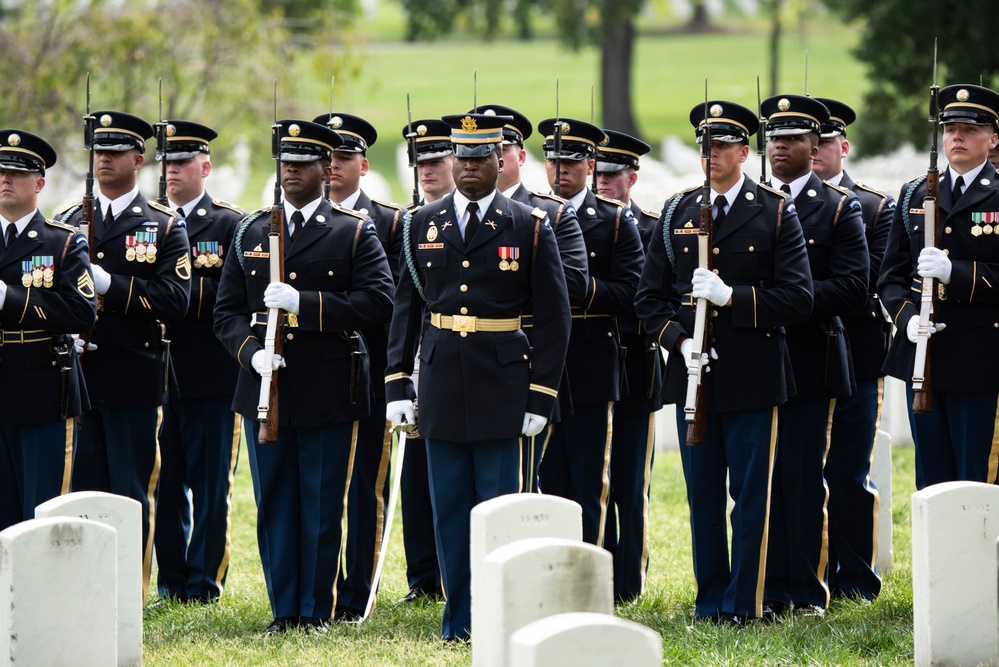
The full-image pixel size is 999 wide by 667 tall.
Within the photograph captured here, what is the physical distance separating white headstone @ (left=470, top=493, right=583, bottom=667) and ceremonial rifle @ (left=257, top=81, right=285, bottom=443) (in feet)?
5.95

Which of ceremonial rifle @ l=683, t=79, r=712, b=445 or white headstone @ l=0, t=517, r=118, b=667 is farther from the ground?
ceremonial rifle @ l=683, t=79, r=712, b=445

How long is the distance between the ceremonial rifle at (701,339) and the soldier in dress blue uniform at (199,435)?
2686mm

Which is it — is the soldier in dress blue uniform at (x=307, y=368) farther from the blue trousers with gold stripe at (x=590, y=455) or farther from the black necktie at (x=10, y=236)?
the blue trousers with gold stripe at (x=590, y=455)

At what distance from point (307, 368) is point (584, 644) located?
12.1 ft

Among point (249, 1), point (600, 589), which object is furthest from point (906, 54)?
point (600, 589)

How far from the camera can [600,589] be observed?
17.0 ft

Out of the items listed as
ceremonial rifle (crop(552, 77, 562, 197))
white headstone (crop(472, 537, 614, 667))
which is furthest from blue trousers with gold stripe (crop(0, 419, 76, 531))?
white headstone (crop(472, 537, 614, 667))


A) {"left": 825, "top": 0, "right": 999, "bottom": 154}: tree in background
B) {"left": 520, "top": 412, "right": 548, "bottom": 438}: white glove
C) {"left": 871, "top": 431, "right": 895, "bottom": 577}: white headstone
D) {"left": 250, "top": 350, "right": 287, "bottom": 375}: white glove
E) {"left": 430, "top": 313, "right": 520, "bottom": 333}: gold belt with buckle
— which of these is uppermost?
{"left": 825, "top": 0, "right": 999, "bottom": 154}: tree in background

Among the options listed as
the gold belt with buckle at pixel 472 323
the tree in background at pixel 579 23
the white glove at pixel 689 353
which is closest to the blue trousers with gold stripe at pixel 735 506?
the white glove at pixel 689 353

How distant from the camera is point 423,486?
8797mm

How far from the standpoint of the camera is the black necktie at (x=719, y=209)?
7.71 metres

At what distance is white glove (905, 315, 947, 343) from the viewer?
7.43 m

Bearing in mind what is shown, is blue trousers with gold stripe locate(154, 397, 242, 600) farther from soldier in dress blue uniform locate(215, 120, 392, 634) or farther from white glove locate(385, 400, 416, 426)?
white glove locate(385, 400, 416, 426)

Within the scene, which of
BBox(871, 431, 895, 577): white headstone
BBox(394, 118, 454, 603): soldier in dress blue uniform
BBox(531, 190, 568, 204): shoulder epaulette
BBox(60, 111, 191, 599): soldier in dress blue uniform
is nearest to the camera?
BBox(531, 190, 568, 204): shoulder epaulette
